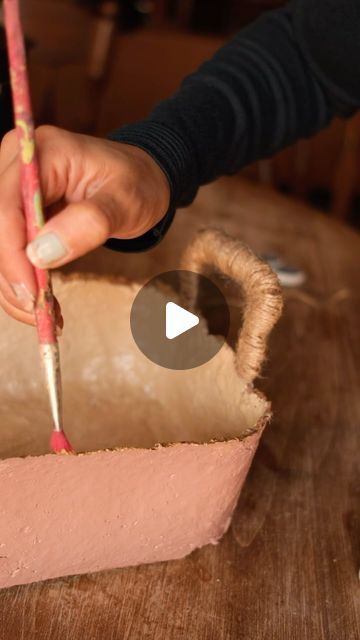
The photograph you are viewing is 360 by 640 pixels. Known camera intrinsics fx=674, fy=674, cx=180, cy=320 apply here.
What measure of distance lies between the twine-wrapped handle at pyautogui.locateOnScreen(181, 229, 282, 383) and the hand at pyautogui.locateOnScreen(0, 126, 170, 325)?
2.5 inches

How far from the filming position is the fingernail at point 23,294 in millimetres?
387

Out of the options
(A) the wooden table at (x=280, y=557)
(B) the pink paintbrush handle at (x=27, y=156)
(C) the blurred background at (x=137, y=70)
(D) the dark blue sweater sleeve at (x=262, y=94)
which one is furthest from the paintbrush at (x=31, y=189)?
(C) the blurred background at (x=137, y=70)

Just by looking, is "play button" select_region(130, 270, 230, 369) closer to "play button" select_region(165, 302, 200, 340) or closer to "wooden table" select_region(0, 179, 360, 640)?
"play button" select_region(165, 302, 200, 340)

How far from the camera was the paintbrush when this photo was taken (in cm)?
31

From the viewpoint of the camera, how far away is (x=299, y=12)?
28.4 inches

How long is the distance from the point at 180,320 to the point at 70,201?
0.50 feet

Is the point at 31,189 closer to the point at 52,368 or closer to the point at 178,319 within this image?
the point at 52,368

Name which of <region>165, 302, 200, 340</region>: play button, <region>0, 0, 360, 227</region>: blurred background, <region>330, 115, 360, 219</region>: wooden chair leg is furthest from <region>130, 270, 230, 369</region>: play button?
<region>330, 115, 360, 219</region>: wooden chair leg

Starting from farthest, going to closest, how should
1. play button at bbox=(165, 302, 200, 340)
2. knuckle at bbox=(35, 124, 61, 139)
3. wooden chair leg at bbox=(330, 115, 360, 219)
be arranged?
wooden chair leg at bbox=(330, 115, 360, 219) → play button at bbox=(165, 302, 200, 340) → knuckle at bbox=(35, 124, 61, 139)

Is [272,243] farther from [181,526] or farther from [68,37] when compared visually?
[68,37]

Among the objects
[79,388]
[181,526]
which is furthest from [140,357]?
[181,526]

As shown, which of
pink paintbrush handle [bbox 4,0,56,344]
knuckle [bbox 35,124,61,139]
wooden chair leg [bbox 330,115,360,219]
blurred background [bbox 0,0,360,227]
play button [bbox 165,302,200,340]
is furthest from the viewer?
wooden chair leg [bbox 330,115,360,219]

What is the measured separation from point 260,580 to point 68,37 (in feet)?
4.32

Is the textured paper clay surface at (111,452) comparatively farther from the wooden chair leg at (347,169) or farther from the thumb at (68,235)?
the wooden chair leg at (347,169)
